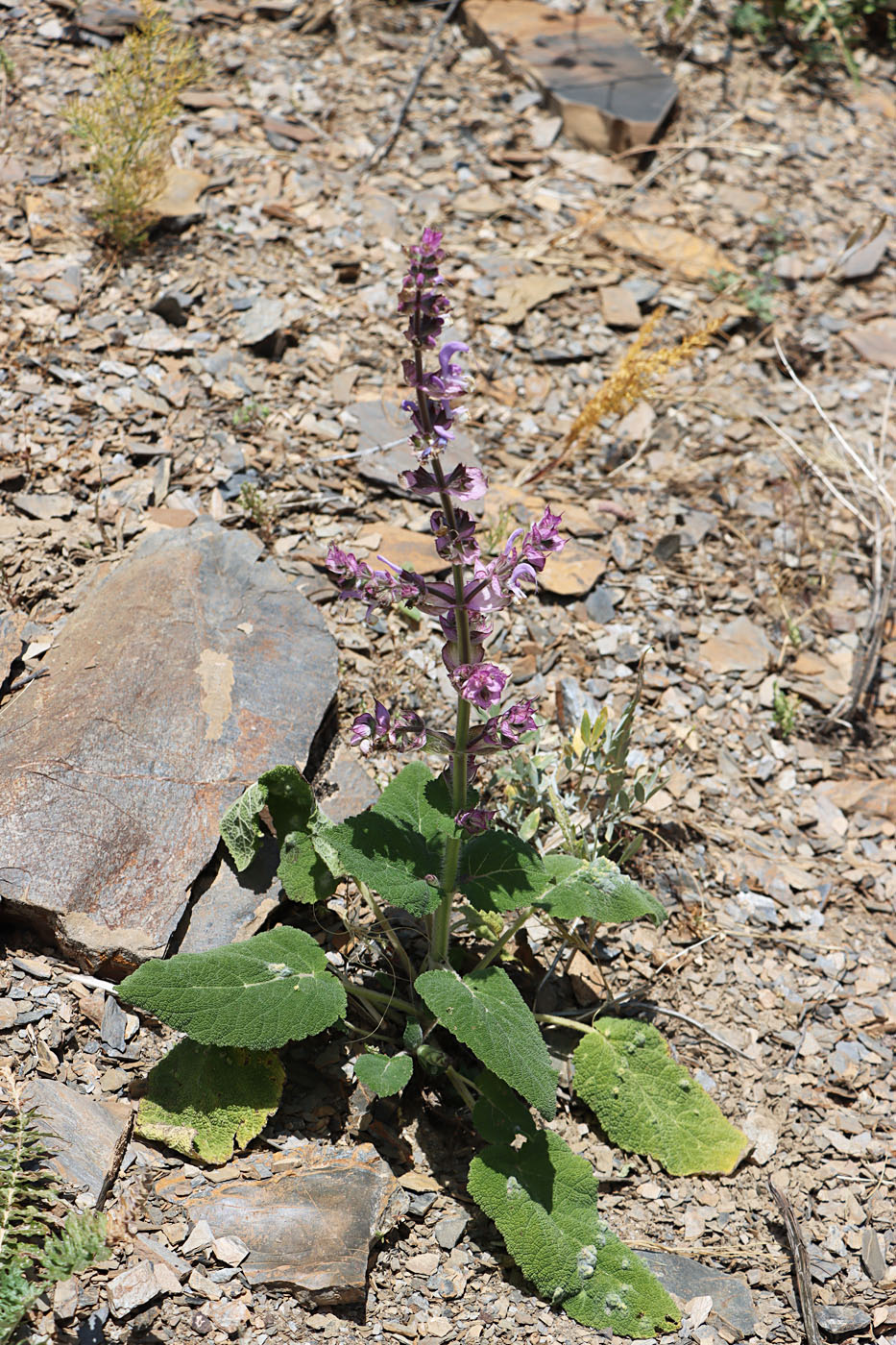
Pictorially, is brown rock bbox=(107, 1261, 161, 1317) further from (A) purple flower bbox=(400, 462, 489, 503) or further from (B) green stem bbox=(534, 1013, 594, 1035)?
(A) purple flower bbox=(400, 462, 489, 503)

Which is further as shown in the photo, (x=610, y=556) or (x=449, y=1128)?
(x=610, y=556)

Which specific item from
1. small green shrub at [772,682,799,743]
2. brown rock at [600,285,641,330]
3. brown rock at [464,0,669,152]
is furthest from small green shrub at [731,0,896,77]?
small green shrub at [772,682,799,743]

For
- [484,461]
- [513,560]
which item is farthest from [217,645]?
[484,461]

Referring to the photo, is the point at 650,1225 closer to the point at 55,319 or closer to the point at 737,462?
the point at 737,462

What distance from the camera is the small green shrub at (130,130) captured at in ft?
14.3

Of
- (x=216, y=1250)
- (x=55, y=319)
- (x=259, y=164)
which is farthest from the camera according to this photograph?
(x=259, y=164)

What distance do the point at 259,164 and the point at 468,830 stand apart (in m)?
3.82

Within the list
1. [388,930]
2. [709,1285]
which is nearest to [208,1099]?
[388,930]

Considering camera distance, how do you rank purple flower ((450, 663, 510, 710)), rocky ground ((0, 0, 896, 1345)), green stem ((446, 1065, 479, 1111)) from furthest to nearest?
green stem ((446, 1065, 479, 1111)), rocky ground ((0, 0, 896, 1345)), purple flower ((450, 663, 510, 710))

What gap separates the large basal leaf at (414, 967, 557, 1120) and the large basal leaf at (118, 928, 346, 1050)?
24cm

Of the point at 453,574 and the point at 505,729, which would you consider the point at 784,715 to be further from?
the point at 453,574

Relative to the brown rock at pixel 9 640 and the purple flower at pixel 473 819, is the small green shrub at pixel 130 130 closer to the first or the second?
the brown rock at pixel 9 640

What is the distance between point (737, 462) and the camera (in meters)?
4.55

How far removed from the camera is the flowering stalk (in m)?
1.93
